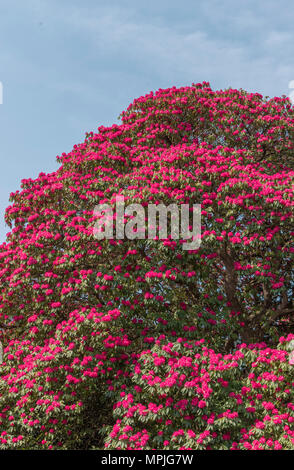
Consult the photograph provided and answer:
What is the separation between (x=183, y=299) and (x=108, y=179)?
157 inches

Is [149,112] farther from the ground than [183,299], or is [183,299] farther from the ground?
[149,112]

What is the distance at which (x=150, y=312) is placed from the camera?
11.1 meters

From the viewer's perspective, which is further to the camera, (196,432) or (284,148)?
(284,148)

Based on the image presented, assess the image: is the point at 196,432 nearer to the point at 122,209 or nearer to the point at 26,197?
A: the point at 122,209

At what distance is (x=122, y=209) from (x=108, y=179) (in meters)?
1.78

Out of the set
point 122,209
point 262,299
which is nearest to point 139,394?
point 122,209

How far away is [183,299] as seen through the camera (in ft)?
38.8

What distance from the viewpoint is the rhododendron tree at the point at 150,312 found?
9.38 m

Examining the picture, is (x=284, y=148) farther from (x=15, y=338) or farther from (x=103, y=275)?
(x=15, y=338)

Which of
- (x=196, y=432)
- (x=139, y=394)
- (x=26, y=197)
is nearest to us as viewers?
(x=196, y=432)

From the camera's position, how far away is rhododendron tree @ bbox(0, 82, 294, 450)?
9375mm
